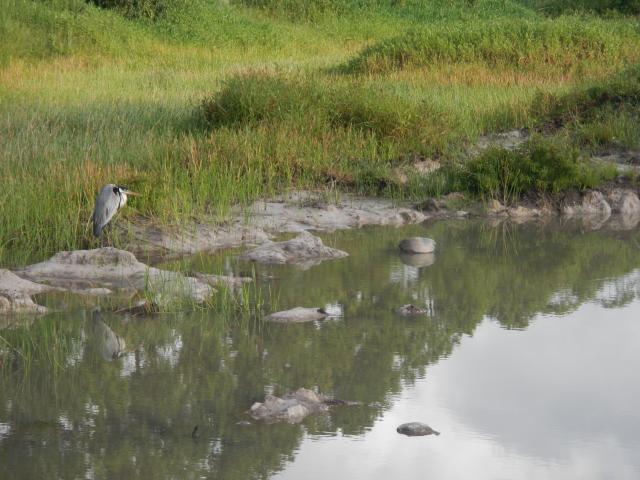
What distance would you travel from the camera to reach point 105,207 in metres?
7.93

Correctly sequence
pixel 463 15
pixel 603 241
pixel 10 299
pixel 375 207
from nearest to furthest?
pixel 10 299 < pixel 603 241 < pixel 375 207 < pixel 463 15

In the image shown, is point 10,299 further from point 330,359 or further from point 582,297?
point 582,297

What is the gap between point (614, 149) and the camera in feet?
39.1

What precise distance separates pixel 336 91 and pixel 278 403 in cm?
728

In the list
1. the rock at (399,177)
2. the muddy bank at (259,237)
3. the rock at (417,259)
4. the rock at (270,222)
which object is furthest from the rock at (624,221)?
the rock at (417,259)

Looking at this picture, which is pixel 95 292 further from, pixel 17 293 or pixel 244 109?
pixel 244 109

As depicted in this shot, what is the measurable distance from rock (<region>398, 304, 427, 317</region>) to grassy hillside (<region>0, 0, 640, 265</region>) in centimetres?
247

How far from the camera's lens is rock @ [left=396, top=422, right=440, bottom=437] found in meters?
5.11

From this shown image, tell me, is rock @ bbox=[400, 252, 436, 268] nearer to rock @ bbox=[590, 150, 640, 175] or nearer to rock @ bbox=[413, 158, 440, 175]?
rock @ bbox=[413, 158, 440, 175]

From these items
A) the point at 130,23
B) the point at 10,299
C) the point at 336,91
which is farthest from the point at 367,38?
the point at 10,299

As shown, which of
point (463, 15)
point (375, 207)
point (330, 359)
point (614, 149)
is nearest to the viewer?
point (330, 359)

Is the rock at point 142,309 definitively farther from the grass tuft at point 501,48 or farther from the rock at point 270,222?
the grass tuft at point 501,48

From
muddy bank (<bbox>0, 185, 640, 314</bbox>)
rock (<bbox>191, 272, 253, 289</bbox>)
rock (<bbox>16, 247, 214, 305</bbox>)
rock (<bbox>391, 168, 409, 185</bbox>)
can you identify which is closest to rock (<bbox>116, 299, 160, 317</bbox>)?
muddy bank (<bbox>0, 185, 640, 314</bbox>)

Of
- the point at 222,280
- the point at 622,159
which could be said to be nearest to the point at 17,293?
the point at 222,280
